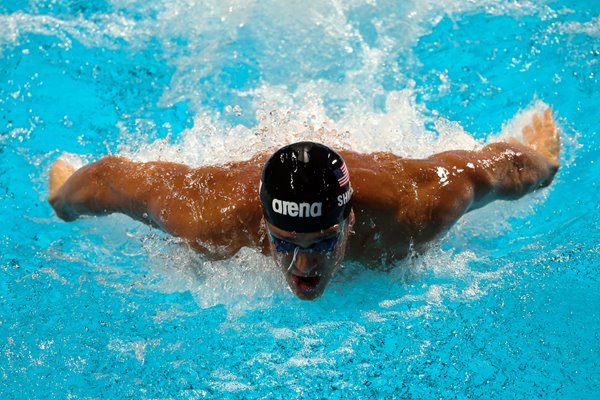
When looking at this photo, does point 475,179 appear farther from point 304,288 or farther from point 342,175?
point 304,288

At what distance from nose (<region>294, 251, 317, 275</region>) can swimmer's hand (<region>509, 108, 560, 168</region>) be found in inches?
62.5

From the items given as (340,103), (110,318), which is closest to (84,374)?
(110,318)

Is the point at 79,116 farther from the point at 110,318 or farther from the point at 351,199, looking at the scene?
the point at 351,199

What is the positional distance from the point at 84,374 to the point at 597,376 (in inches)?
111

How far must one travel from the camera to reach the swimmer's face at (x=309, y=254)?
2.88m

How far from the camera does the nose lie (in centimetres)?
293

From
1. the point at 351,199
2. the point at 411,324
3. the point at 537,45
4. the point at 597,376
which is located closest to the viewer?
the point at 351,199

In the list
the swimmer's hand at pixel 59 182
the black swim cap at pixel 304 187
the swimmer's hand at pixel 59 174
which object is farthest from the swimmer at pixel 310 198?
the swimmer's hand at pixel 59 174

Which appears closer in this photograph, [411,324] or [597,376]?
[597,376]

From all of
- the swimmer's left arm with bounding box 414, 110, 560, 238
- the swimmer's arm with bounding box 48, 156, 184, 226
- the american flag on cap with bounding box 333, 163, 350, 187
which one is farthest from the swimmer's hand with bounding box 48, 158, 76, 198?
the swimmer's left arm with bounding box 414, 110, 560, 238

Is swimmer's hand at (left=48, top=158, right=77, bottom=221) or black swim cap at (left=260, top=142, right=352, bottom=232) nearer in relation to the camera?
black swim cap at (left=260, top=142, right=352, bottom=232)

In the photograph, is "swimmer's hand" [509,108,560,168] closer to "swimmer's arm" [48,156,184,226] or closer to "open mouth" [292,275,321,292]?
"open mouth" [292,275,321,292]

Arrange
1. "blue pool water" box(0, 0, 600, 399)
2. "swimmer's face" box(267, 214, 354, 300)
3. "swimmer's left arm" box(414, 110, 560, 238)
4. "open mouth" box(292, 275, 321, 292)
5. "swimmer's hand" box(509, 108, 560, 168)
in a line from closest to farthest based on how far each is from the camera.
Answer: "swimmer's face" box(267, 214, 354, 300), "open mouth" box(292, 275, 321, 292), "swimmer's left arm" box(414, 110, 560, 238), "blue pool water" box(0, 0, 600, 399), "swimmer's hand" box(509, 108, 560, 168)

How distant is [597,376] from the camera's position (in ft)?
11.9
